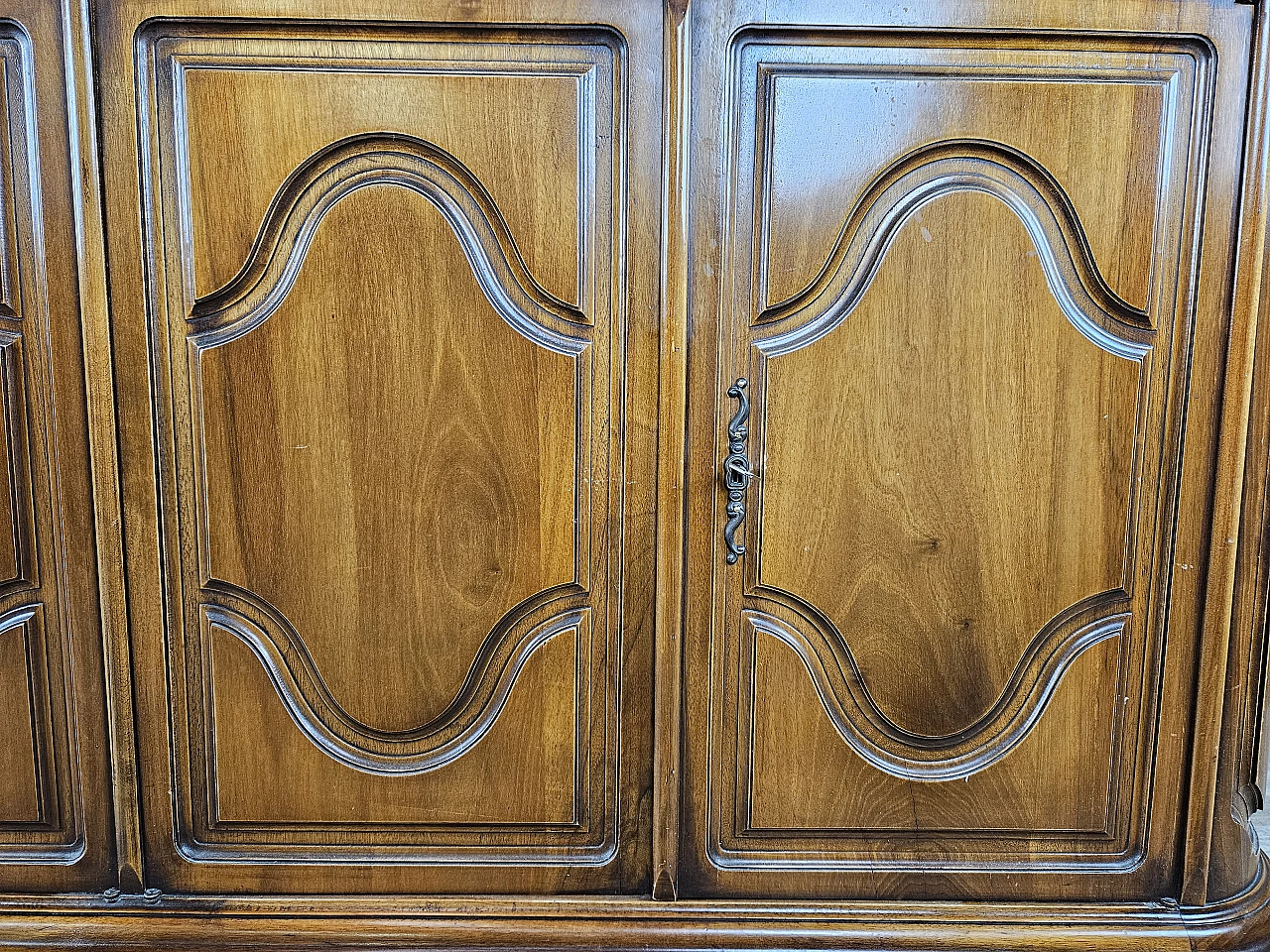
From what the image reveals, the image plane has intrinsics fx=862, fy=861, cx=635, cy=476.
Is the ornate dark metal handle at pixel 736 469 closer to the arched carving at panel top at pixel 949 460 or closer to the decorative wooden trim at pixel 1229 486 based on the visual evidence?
the arched carving at panel top at pixel 949 460

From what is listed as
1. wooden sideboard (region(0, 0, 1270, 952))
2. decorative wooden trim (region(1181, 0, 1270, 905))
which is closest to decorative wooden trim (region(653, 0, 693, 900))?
wooden sideboard (region(0, 0, 1270, 952))

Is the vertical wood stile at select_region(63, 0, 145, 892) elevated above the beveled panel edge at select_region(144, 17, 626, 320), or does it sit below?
below

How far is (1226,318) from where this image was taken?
1143mm

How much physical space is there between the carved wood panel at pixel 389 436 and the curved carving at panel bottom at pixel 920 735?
10.0 inches

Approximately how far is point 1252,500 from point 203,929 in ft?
5.16

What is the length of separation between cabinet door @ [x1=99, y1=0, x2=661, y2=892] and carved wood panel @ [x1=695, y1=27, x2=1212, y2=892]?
0.17m

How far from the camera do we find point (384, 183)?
1.12 meters

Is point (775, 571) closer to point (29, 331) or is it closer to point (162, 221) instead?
point (162, 221)

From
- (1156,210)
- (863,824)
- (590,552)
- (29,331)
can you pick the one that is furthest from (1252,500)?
(29,331)

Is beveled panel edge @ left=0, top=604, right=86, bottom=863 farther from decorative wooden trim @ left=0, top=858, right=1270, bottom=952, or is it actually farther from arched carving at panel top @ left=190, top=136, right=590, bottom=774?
arched carving at panel top @ left=190, top=136, right=590, bottom=774

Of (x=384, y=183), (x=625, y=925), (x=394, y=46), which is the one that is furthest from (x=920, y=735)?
(x=394, y=46)

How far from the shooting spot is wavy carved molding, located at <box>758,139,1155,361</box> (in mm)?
1120

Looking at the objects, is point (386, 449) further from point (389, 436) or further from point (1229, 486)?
point (1229, 486)

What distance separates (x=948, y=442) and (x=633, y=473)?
425mm
